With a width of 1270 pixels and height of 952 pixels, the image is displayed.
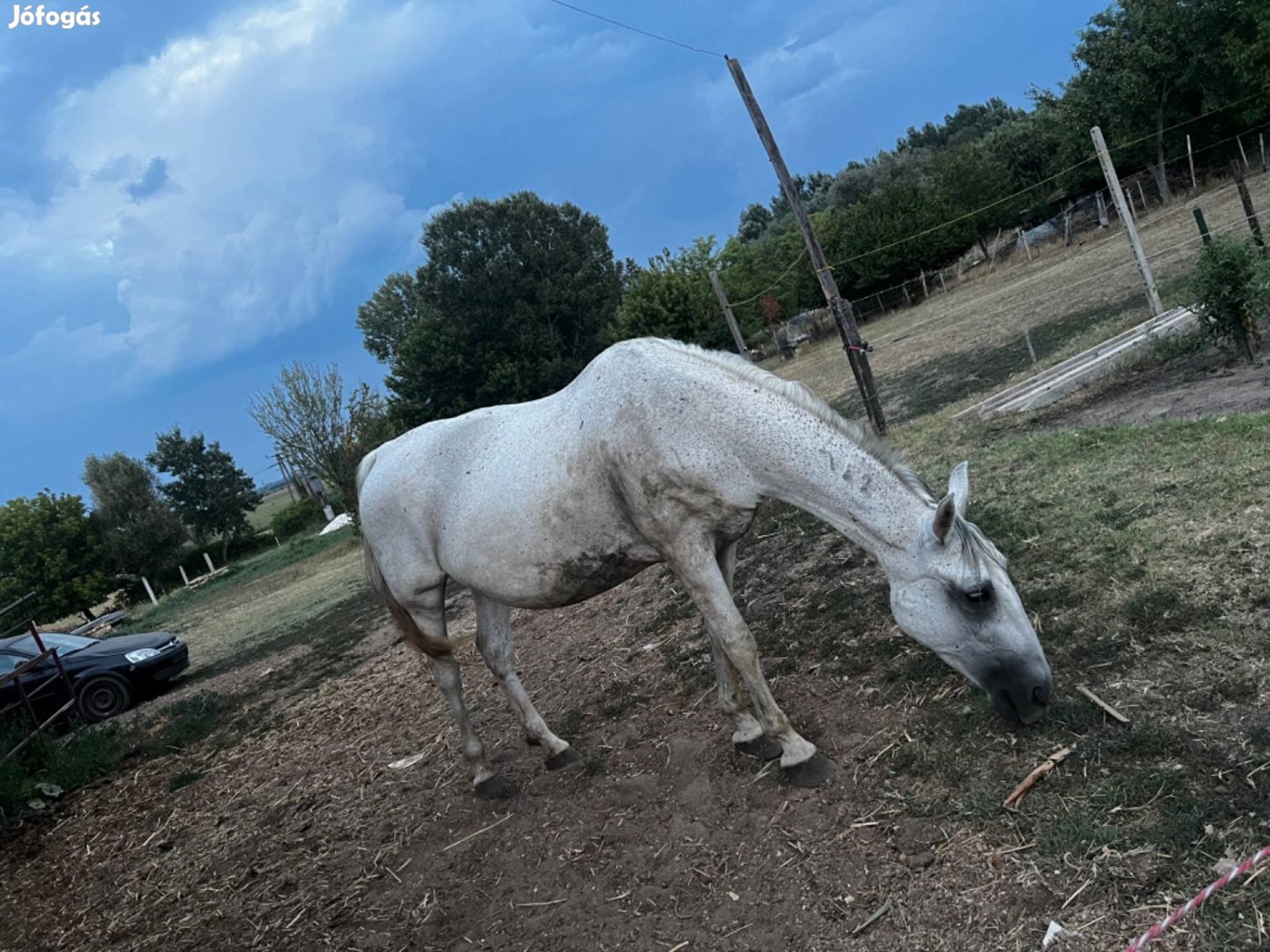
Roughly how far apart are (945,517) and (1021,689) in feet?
2.48

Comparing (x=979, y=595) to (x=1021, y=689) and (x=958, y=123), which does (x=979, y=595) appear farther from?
(x=958, y=123)

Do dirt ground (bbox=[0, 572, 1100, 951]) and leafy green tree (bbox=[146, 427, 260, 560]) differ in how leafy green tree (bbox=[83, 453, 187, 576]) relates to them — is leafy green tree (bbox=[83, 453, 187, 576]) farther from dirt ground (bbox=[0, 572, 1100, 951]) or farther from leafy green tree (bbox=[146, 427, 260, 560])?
dirt ground (bbox=[0, 572, 1100, 951])

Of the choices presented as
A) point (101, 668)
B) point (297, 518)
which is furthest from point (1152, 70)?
point (297, 518)

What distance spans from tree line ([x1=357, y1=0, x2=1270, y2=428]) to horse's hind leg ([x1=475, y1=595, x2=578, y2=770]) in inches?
1139

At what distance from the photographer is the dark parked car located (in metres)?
Result: 9.76

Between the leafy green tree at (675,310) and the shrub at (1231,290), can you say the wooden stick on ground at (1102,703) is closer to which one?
the shrub at (1231,290)

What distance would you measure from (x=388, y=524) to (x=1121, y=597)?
3852 mm

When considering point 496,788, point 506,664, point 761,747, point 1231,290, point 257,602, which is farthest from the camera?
point 257,602

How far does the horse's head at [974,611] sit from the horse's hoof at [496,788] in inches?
96.5

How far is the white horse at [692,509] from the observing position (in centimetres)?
304

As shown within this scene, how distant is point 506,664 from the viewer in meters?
4.53

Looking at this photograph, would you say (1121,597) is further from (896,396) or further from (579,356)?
(579,356)

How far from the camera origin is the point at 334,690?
25.8 ft

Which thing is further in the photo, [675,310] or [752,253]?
[752,253]
